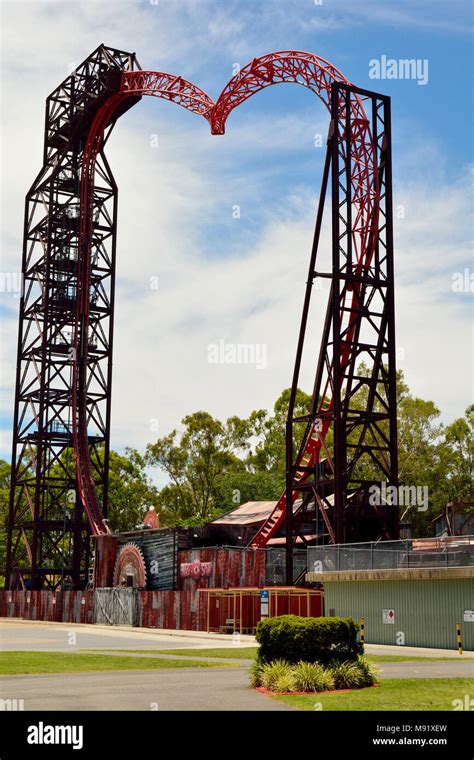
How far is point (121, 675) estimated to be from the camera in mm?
19344

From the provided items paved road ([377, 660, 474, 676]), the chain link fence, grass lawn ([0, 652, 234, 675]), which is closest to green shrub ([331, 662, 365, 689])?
paved road ([377, 660, 474, 676])

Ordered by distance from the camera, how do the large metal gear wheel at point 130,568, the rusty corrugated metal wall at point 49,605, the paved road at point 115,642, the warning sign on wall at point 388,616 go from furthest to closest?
the rusty corrugated metal wall at point 49,605 → the large metal gear wheel at point 130,568 → the warning sign on wall at point 388,616 → the paved road at point 115,642

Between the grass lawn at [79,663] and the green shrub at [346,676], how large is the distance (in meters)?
5.95

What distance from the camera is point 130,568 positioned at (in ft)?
170

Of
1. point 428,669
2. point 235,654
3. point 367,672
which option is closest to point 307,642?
point 367,672

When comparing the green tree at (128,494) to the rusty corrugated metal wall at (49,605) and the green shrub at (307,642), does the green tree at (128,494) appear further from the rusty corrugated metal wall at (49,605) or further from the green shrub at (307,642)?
the green shrub at (307,642)

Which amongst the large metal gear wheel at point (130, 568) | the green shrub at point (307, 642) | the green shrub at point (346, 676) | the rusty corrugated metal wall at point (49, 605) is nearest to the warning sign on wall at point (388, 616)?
the green shrub at point (307, 642)

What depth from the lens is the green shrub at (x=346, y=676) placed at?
1650cm

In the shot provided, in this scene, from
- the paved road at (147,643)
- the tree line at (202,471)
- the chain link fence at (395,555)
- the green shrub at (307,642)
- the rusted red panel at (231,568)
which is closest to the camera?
the green shrub at (307,642)

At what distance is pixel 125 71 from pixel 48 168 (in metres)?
10.4

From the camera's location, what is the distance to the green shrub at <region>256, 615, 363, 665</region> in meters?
17.1

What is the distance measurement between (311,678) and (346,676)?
790 mm

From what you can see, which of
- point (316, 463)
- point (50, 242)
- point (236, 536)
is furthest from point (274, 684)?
point (50, 242)
